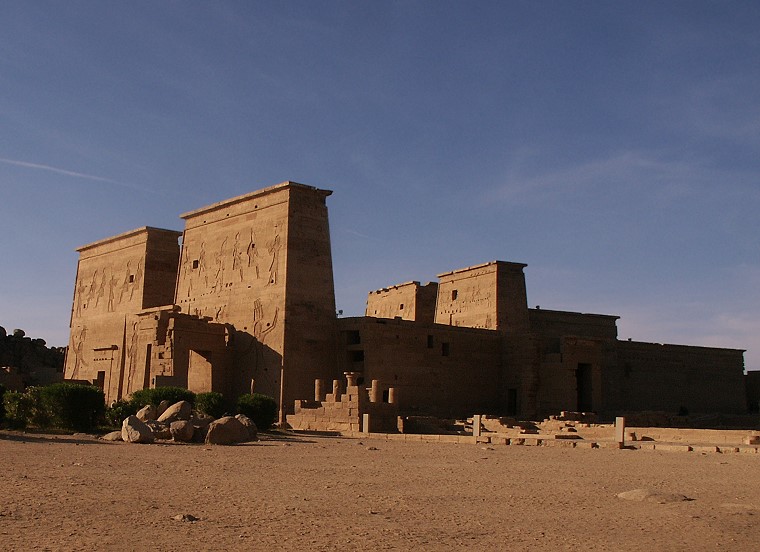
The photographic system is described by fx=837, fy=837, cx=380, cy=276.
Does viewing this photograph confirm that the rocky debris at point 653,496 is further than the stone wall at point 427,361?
No

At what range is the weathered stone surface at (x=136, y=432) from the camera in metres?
16.6

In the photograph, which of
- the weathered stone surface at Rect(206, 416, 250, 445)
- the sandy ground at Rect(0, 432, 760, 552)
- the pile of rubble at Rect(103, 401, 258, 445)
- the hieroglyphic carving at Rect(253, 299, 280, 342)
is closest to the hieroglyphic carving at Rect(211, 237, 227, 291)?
the hieroglyphic carving at Rect(253, 299, 280, 342)

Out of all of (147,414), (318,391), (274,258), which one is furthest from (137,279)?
(147,414)

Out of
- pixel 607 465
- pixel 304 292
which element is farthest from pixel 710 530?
pixel 304 292

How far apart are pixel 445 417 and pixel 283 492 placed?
72.0 feet

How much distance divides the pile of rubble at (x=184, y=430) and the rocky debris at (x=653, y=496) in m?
9.90

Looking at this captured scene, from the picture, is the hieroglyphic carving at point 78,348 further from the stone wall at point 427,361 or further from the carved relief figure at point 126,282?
the stone wall at point 427,361

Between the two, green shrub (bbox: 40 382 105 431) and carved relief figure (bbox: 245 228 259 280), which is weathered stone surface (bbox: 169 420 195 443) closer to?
green shrub (bbox: 40 382 105 431)

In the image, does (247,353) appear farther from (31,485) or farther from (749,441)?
(31,485)

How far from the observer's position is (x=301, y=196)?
98.7 ft

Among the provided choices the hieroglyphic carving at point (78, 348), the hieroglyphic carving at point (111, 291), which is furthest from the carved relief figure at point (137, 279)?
the hieroglyphic carving at point (78, 348)

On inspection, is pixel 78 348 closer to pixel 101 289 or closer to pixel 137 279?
pixel 101 289

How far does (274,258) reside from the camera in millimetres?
29766

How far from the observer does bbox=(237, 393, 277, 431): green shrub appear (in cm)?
2295
